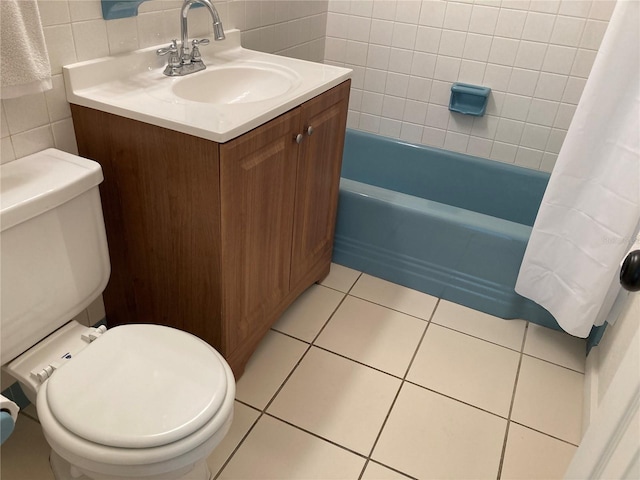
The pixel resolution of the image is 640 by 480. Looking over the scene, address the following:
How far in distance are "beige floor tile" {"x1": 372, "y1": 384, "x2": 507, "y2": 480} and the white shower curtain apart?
Answer: 1.59 feet

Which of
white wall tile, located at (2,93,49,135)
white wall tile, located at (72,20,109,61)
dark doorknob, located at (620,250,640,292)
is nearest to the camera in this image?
dark doorknob, located at (620,250,640,292)

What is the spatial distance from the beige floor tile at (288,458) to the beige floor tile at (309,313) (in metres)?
0.42

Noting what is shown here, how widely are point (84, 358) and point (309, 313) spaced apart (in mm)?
985

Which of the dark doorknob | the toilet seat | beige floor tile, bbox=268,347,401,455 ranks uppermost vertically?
the dark doorknob

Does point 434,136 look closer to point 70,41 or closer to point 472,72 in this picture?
point 472,72

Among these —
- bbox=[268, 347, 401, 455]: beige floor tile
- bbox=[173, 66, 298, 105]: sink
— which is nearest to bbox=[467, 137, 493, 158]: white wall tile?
bbox=[173, 66, 298, 105]: sink

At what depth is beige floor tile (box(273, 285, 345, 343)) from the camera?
1959 millimetres

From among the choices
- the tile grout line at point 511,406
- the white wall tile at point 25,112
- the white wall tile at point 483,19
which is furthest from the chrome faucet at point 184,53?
the tile grout line at point 511,406

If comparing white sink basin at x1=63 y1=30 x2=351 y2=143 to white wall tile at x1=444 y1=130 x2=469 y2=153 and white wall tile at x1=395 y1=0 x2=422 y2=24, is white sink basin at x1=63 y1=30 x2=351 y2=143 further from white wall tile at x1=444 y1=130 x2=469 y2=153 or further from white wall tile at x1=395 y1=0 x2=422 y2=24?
white wall tile at x1=444 y1=130 x2=469 y2=153

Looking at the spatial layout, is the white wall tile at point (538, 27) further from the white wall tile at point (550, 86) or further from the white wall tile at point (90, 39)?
the white wall tile at point (90, 39)

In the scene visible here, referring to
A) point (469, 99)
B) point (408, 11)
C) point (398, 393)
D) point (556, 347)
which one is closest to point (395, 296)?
point (398, 393)

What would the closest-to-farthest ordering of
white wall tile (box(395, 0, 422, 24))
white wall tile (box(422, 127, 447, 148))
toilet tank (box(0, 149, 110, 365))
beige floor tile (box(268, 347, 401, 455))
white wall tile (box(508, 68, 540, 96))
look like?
toilet tank (box(0, 149, 110, 365)) < beige floor tile (box(268, 347, 401, 455)) < white wall tile (box(508, 68, 540, 96)) < white wall tile (box(395, 0, 422, 24)) < white wall tile (box(422, 127, 447, 148))

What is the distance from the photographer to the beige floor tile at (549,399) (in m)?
1.67

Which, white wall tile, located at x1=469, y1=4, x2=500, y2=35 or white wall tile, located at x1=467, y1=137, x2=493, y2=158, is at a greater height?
white wall tile, located at x1=469, y1=4, x2=500, y2=35
